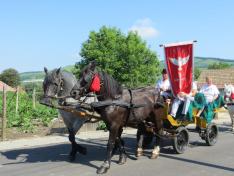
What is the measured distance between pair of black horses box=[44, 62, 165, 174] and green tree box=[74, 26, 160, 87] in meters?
42.3

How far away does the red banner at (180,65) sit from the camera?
9695 mm

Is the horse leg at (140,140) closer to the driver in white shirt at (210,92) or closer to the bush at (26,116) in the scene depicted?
the driver in white shirt at (210,92)

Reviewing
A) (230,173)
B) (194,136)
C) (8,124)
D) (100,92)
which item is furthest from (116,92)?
(8,124)

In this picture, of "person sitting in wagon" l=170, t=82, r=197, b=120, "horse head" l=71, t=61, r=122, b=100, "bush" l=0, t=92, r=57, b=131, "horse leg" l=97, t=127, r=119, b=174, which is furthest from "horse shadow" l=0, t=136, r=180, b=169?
"bush" l=0, t=92, r=57, b=131

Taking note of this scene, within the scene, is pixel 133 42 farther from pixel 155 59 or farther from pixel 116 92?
pixel 116 92

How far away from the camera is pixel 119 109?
856 centimetres

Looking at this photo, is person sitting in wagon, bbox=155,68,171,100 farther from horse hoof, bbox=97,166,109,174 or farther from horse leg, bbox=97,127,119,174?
horse hoof, bbox=97,166,109,174

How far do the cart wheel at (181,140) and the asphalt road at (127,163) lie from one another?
17 centimetres

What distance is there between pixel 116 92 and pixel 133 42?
158ft

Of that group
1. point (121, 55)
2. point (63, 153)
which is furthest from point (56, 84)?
point (121, 55)

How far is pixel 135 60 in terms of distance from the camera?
54.7 meters

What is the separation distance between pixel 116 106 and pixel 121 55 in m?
47.6

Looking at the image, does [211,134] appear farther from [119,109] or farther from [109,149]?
[109,149]

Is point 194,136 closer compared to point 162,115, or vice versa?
point 162,115
